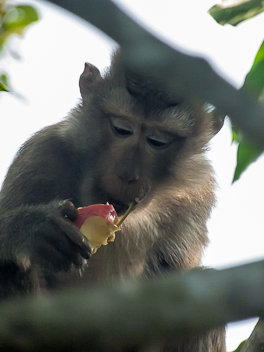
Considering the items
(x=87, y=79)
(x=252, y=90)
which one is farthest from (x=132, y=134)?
(x=252, y=90)

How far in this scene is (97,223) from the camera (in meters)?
2.89

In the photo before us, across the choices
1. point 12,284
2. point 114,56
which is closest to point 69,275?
point 12,284

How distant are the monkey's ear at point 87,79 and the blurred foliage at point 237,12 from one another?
259 centimetres

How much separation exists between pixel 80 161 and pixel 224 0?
2.39 metres

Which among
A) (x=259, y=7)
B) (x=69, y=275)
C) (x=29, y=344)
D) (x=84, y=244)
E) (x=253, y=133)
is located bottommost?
(x=69, y=275)

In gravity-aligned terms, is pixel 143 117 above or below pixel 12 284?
above

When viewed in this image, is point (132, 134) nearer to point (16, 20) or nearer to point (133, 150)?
point (133, 150)

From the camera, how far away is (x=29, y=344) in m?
1.12

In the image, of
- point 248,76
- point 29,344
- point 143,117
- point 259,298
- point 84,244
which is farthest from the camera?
point 143,117

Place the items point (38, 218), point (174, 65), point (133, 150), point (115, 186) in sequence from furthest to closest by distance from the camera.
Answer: point (133, 150) → point (115, 186) → point (38, 218) → point (174, 65)

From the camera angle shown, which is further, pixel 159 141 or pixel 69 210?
pixel 159 141

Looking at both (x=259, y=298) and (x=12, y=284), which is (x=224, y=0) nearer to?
(x=259, y=298)

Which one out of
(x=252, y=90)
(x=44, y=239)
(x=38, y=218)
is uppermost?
(x=252, y=90)

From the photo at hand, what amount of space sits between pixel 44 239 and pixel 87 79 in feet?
6.32
